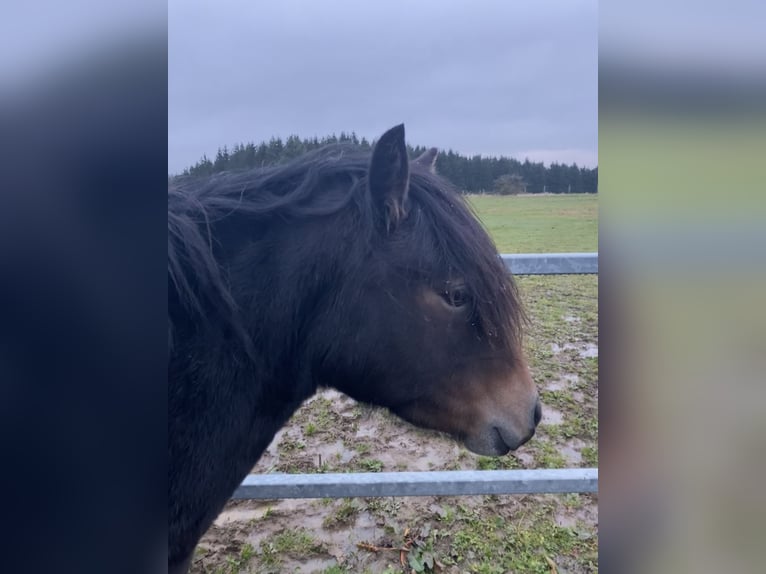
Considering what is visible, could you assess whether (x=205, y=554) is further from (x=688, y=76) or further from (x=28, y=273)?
(x=688, y=76)

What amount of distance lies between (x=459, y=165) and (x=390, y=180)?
385 mm

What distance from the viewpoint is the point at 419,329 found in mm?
1237

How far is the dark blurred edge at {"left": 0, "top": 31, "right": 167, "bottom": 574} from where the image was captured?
618 mm

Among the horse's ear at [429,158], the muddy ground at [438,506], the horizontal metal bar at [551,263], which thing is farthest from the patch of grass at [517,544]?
the horse's ear at [429,158]

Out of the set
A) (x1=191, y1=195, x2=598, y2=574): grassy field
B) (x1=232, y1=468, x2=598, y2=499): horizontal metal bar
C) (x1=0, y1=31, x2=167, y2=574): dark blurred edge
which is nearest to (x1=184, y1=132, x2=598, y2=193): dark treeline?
(x1=191, y1=195, x2=598, y2=574): grassy field

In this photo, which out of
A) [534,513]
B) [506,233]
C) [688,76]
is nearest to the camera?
[688,76]

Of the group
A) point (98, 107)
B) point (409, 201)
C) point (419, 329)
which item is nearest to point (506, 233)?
point (409, 201)

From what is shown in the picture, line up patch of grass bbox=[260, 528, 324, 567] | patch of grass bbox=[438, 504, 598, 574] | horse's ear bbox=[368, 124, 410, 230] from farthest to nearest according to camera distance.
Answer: patch of grass bbox=[260, 528, 324, 567] → patch of grass bbox=[438, 504, 598, 574] → horse's ear bbox=[368, 124, 410, 230]

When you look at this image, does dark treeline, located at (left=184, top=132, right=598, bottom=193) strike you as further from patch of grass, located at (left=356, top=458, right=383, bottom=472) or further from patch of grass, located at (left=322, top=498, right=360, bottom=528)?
patch of grass, located at (left=322, top=498, right=360, bottom=528)

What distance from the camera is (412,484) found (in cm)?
182

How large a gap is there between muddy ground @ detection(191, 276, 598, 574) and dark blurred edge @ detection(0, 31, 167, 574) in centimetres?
129

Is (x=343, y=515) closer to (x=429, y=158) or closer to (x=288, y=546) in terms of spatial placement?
(x=288, y=546)

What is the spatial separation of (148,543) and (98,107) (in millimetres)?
615

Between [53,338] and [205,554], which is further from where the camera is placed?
[205,554]
